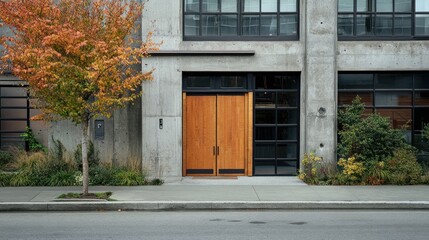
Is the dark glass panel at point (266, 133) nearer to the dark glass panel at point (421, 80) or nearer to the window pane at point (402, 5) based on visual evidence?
the dark glass panel at point (421, 80)

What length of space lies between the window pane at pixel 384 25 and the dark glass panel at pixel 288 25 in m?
2.58

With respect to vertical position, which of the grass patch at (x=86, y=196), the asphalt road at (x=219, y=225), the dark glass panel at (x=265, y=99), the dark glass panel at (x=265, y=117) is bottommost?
the asphalt road at (x=219, y=225)

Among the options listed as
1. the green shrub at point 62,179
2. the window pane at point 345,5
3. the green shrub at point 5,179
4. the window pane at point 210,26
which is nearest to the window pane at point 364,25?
the window pane at point 345,5

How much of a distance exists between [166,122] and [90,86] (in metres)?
4.18

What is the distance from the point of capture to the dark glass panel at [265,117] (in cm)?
1596

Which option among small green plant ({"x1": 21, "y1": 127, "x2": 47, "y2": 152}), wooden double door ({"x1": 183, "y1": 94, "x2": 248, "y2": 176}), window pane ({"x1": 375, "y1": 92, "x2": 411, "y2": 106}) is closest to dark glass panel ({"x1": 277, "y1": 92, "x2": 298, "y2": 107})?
wooden double door ({"x1": 183, "y1": 94, "x2": 248, "y2": 176})

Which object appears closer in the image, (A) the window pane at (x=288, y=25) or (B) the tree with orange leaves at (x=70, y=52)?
(B) the tree with orange leaves at (x=70, y=52)

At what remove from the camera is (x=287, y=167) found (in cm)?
1602

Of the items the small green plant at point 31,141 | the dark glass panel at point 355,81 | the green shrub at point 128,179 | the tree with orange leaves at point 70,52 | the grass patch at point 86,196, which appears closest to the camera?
the tree with orange leaves at point 70,52

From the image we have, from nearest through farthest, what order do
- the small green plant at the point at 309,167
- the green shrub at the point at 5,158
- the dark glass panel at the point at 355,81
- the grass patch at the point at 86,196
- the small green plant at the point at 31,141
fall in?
the grass patch at the point at 86,196 → the small green plant at the point at 309,167 → the green shrub at the point at 5,158 → the dark glass panel at the point at 355,81 → the small green plant at the point at 31,141

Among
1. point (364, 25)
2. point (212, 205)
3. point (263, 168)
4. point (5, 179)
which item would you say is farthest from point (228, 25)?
point (5, 179)

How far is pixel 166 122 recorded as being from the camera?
15.4m

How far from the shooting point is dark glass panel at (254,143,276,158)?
1595 centimetres

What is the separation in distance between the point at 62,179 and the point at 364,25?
10.3 meters
